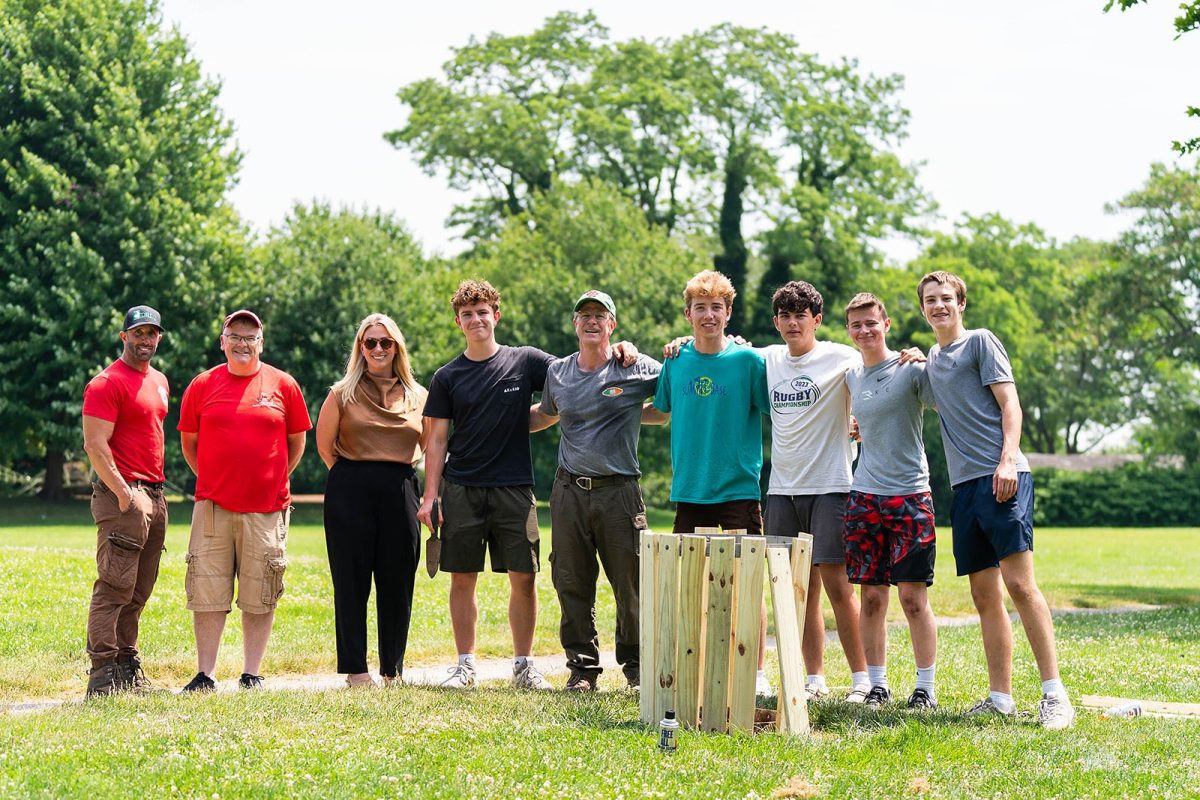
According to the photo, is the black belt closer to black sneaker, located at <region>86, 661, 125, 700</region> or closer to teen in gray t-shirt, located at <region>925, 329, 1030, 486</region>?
teen in gray t-shirt, located at <region>925, 329, 1030, 486</region>

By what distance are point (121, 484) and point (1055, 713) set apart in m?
5.68

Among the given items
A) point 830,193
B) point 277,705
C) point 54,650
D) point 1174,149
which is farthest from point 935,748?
point 830,193

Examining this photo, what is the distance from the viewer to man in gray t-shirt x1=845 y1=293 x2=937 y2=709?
7.07m

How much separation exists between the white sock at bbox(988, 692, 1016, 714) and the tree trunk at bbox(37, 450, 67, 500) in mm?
33070

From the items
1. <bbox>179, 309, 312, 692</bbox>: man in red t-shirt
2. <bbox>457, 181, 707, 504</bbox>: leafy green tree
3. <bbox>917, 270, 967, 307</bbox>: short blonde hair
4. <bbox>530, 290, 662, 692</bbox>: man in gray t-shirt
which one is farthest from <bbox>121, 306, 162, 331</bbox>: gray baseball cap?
<bbox>457, 181, 707, 504</bbox>: leafy green tree

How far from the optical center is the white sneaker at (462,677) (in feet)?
26.1

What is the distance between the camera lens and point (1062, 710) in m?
6.78

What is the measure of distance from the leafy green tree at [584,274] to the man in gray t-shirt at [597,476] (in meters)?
32.4

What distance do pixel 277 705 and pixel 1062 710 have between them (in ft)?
14.2

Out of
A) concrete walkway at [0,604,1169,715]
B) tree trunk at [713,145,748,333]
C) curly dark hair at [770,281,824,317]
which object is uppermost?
tree trunk at [713,145,748,333]

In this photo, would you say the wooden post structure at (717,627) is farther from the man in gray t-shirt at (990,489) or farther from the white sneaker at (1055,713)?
the white sneaker at (1055,713)

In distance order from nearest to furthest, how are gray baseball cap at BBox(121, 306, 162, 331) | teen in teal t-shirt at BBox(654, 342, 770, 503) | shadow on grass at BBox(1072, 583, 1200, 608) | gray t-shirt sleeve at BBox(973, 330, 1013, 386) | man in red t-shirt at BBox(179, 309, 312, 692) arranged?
gray t-shirt sleeve at BBox(973, 330, 1013, 386)
teen in teal t-shirt at BBox(654, 342, 770, 503)
man in red t-shirt at BBox(179, 309, 312, 692)
gray baseball cap at BBox(121, 306, 162, 331)
shadow on grass at BBox(1072, 583, 1200, 608)

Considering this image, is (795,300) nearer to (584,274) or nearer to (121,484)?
(121,484)

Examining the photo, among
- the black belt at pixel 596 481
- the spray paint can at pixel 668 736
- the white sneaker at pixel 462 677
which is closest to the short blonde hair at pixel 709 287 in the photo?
the black belt at pixel 596 481
